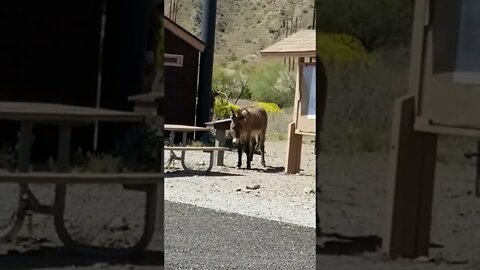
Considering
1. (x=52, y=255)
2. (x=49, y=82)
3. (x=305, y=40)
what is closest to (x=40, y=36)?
(x=49, y=82)

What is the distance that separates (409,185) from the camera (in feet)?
10.8

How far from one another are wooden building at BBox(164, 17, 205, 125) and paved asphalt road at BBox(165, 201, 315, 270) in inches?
292

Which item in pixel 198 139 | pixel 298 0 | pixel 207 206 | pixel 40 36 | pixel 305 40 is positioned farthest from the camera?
pixel 298 0

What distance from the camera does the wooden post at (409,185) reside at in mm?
3252

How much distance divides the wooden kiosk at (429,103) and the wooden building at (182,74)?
1317 cm

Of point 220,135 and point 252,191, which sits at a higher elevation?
point 220,135

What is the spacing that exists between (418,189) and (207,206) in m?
6.59

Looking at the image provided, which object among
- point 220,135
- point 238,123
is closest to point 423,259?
point 220,135

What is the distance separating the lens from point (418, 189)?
329 centimetres

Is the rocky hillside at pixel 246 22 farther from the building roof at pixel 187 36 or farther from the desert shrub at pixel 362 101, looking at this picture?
the desert shrub at pixel 362 101

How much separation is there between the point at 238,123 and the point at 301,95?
99.3 inches

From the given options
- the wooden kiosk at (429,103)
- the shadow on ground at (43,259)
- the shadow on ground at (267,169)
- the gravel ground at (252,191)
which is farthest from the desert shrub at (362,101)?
the shadow on ground at (267,169)

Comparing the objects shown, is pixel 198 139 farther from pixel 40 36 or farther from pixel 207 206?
pixel 40 36

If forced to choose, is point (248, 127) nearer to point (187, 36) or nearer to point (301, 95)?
point (187, 36)
